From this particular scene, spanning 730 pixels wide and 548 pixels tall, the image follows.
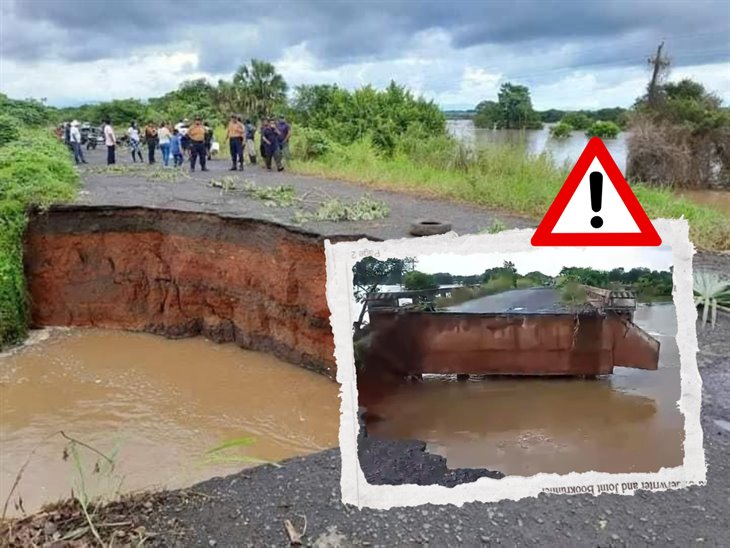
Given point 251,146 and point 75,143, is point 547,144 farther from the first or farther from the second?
point 75,143

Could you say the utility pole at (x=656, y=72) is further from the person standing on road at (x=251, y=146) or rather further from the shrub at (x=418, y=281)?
the shrub at (x=418, y=281)

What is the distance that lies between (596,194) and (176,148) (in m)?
18.9

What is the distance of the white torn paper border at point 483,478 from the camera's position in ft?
5.46

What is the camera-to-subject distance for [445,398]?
1859mm

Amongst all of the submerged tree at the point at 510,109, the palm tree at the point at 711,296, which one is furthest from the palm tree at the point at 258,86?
the palm tree at the point at 711,296

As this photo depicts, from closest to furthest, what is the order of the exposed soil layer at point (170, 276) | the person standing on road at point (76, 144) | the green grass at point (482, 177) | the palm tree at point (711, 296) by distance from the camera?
the palm tree at point (711, 296) → the exposed soil layer at point (170, 276) → the green grass at point (482, 177) → the person standing on road at point (76, 144)

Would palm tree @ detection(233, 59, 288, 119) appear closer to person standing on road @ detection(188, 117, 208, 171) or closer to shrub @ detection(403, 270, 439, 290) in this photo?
person standing on road @ detection(188, 117, 208, 171)

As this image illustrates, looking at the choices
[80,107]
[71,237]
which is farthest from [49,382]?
[80,107]

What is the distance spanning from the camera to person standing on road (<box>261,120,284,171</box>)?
1795 cm

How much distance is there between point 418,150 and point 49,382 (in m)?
12.0

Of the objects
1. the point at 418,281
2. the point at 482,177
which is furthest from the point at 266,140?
the point at 418,281

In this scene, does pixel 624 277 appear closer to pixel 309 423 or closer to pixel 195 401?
pixel 309 423

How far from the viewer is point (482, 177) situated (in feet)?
46.5

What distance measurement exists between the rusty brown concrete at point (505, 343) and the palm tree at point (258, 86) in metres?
32.0
